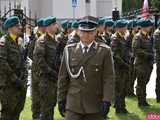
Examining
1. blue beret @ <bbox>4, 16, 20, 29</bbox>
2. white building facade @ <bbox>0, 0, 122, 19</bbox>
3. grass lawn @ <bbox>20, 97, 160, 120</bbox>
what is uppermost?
blue beret @ <bbox>4, 16, 20, 29</bbox>

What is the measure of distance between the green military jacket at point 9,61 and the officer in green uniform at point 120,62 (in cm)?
397

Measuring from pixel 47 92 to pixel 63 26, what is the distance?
4565 mm

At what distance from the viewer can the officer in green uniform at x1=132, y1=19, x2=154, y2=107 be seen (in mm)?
14031

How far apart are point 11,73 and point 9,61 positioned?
0.20 meters

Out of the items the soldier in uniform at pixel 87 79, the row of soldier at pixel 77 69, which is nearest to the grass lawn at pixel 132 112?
the row of soldier at pixel 77 69

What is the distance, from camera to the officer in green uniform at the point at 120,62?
13328mm

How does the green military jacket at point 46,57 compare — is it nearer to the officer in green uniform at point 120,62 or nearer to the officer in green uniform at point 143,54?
the officer in green uniform at point 120,62

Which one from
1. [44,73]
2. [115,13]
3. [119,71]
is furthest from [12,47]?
[115,13]

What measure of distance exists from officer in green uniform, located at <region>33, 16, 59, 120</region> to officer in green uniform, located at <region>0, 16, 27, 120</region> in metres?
1.24

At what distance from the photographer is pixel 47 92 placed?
11.2m

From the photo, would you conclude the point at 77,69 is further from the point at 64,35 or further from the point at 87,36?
the point at 64,35

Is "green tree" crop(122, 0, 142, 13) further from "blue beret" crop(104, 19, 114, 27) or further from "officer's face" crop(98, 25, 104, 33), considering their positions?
"officer's face" crop(98, 25, 104, 33)

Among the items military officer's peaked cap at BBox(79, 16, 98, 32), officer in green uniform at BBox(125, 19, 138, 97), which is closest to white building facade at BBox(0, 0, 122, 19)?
officer in green uniform at BBox(125, 19, 138, 97)

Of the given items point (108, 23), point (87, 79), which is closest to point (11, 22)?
point (87, 79)
